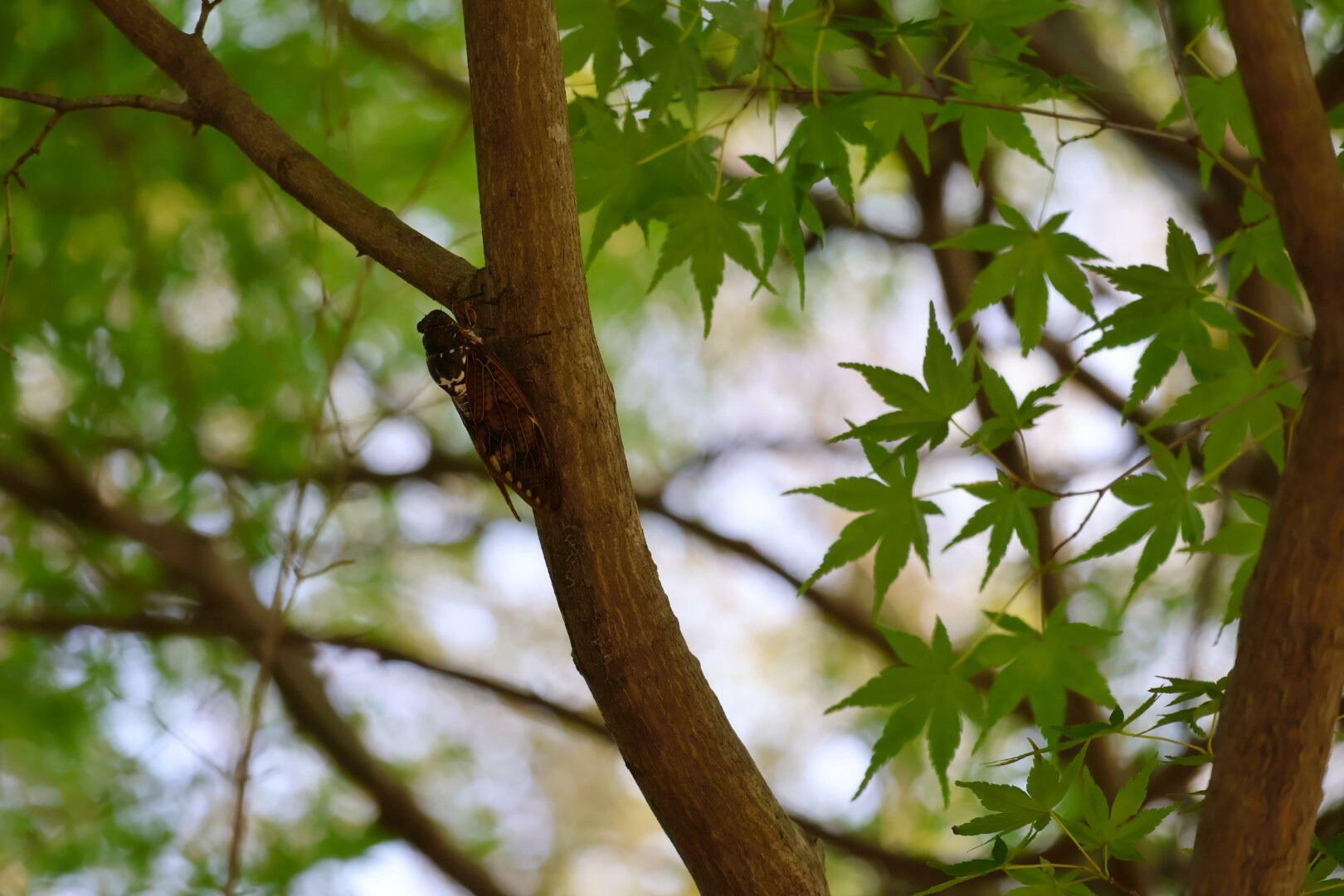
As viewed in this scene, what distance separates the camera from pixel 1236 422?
1175 mm

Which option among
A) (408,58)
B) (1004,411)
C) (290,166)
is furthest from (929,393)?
(408,58)

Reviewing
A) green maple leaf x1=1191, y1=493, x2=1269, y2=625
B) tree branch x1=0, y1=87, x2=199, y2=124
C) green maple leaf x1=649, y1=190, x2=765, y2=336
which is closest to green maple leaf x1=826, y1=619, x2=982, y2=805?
green maple leaf x1=1191, y1=493, x2=1269, y2=625

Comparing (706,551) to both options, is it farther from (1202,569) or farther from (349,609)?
(1202,569)

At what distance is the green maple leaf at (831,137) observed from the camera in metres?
1.17

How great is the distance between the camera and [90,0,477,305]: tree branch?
1050 mm

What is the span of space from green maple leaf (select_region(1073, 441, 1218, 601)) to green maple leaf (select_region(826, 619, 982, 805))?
0.18m

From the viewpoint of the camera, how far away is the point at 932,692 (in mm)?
1158

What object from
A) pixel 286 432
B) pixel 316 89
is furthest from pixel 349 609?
pixel 316 89

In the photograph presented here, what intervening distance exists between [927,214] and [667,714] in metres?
2.04

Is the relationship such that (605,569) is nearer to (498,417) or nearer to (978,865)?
(498,417)

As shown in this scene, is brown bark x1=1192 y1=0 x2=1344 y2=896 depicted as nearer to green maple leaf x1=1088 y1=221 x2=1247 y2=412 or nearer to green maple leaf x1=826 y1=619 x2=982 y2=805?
green maple leaf x1=1088 y1=221 x2=1247 y2=412

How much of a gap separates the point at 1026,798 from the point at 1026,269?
24.1 inches

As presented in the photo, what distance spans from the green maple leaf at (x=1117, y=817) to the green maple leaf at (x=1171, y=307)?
1.23ft

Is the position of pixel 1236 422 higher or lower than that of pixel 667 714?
higher
